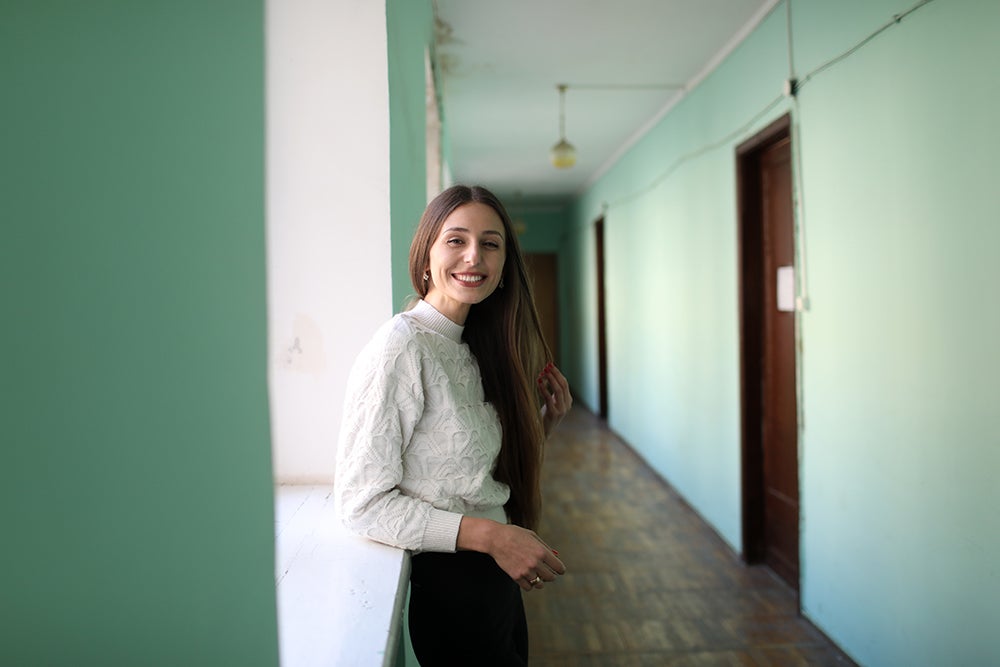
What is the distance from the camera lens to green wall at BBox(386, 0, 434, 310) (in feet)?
4.95

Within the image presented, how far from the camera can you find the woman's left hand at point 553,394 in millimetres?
1450

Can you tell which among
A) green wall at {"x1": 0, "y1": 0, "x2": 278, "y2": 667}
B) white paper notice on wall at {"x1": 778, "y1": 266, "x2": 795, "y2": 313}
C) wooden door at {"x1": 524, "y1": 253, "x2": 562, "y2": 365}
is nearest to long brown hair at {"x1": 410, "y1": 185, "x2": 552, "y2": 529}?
green wall at {"x1": 0, "y1": 0, "x2": 278, "y2": 667}

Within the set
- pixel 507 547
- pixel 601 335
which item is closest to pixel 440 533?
pixel 507 547

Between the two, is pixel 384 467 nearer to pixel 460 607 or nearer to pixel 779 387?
pixel 460 607

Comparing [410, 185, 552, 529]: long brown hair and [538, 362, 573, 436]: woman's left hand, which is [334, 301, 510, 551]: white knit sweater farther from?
[538, 362, 573, 436]: woman's left hand

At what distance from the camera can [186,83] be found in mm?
342

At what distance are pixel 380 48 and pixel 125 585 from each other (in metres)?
1.37

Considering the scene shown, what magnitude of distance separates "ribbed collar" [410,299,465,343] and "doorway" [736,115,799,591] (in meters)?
2.33

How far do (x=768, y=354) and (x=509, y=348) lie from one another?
251cm

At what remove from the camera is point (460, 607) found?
1.08 metres

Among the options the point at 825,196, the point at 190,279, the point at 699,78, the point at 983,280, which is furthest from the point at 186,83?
the point at 699,78

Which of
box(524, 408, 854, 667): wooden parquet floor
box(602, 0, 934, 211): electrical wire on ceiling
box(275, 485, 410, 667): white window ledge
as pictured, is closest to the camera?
box(275, 485, 410, 667): white window ledge

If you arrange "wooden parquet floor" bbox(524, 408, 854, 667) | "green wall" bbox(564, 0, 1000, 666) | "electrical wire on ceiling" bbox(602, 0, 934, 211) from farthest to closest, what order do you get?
"wooden parquet floor" bbox(524, 408, 854, 667) < "electrical wire on ceiling" bbox(602, 0, 934, 211) < "green wall" bbox(564, 0, 1000, 666)

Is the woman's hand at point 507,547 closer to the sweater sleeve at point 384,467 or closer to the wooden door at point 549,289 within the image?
the sweater sleeve at point 384,467
